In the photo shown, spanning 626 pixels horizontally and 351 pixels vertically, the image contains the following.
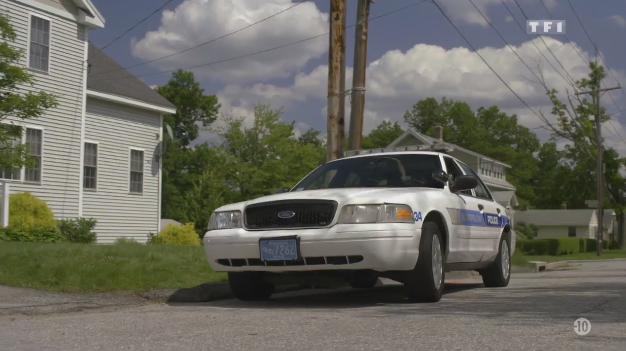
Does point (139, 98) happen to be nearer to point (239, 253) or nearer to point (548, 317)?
point (239, 253)

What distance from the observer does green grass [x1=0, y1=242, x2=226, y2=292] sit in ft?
30.3

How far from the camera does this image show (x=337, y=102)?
14500 millimetres

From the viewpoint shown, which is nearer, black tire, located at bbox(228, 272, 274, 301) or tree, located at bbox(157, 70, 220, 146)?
black tire, located at bbox(228, 272, 274, 301)

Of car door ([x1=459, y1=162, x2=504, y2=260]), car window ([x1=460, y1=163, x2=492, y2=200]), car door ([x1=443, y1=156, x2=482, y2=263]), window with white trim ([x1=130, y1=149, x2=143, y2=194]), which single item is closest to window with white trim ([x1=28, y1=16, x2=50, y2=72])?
window with white trim ([x1=130, y1=149, x2=143, y2=194])

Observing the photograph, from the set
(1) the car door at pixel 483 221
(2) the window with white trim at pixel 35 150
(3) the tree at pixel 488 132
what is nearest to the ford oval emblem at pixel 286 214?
(1) the car door at pixel 483 221

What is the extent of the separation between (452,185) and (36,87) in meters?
14.9

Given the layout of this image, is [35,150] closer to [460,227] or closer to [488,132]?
[460,227]

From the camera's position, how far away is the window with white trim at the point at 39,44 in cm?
2133

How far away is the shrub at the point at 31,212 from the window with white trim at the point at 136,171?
601 centimetres

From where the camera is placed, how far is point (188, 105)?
60.4 meters

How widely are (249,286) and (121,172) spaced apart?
17.4m

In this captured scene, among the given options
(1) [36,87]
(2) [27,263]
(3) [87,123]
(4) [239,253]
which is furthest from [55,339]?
(3) [87,123]

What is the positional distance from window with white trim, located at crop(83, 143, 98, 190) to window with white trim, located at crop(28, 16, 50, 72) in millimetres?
3172

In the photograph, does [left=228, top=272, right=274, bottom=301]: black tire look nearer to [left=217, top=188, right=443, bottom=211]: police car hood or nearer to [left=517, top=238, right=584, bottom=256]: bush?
[left=217, top=188, right=443, bottom=211]: police car hood
